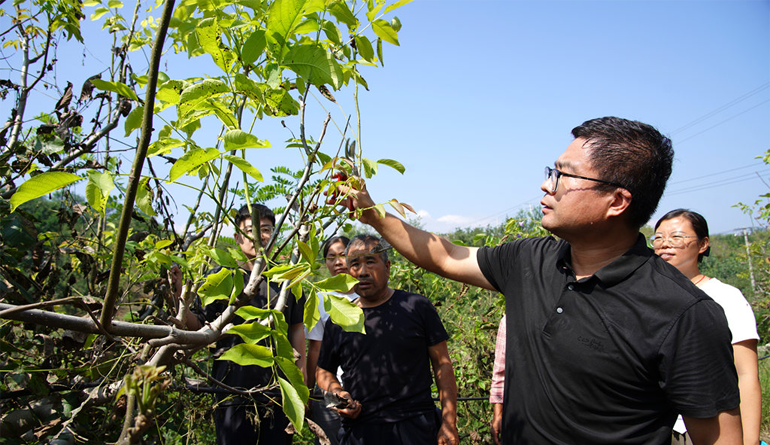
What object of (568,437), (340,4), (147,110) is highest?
(340,4)

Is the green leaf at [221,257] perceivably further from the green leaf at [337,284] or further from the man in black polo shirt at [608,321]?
the man in black polo shirt at [608,321]

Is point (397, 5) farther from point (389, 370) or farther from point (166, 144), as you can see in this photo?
point (389, 370)

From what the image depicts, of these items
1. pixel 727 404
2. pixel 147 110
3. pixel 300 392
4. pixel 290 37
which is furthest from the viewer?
pixel 727 404

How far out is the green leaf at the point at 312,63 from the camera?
1179 mm

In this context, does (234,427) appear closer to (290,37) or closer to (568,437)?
(568,437)

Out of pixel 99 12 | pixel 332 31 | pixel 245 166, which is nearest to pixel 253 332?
pixel 245 166

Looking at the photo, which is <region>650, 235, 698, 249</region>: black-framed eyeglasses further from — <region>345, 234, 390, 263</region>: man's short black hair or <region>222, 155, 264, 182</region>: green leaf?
<region>222, 155, 264, 182</region>: green leaf

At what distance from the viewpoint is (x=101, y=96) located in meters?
2.21

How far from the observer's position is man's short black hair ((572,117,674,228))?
1679 millimetres

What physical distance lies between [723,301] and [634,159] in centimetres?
138

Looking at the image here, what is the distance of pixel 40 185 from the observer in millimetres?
841

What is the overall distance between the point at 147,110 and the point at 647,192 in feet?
5.33

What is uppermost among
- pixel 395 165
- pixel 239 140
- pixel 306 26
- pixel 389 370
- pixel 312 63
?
pixel 306 26

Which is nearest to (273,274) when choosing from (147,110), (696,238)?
(147,110)
